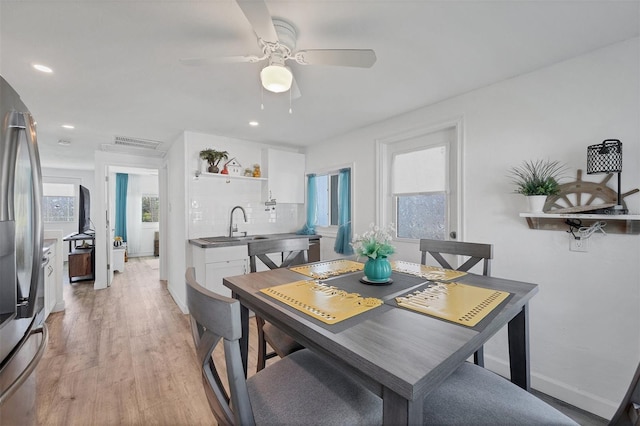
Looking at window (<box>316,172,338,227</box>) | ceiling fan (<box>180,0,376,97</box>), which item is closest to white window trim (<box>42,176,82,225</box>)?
window (<box>316,172,338,227</box>)

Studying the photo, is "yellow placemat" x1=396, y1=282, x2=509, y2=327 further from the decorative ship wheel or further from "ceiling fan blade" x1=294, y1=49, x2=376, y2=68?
"ceiling fan blade" x1=294, y1=49, x2=376, y2=68

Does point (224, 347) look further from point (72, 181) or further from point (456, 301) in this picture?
point (72, 181)

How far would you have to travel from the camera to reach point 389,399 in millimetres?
697

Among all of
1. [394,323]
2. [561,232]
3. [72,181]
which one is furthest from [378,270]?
[72,181]

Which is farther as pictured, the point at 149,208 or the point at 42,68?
the point at 149,208

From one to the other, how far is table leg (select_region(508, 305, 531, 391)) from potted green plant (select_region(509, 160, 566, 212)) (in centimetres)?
92

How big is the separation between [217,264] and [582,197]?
3.34 meters

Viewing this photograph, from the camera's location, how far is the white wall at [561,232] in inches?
64.2

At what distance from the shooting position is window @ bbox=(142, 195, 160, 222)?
7355 mm

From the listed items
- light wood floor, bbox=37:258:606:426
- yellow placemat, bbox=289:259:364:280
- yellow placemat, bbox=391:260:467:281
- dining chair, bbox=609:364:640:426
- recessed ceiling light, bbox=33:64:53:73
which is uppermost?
recessed ceiling light, bbox=33:64:53:73

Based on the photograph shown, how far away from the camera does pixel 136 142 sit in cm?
387

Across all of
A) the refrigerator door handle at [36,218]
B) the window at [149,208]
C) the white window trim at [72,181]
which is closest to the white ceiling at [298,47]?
the refrigerator door handle at [36,218]

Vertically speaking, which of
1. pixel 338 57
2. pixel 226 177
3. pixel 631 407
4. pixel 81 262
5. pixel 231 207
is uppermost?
pixel 338 57

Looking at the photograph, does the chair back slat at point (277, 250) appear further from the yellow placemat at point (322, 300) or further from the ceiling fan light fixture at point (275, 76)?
the ceiling fan light fixture at point (275, 76)
